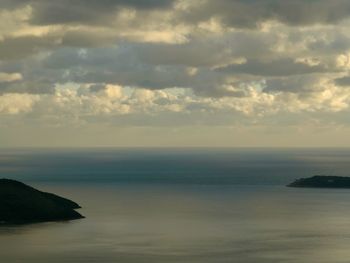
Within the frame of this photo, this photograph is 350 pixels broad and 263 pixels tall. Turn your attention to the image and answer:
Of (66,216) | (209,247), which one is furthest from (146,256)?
(66,216)

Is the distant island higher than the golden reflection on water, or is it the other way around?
the distant island

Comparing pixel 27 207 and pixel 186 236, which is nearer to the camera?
pixel 186 236

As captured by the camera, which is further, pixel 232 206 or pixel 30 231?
pixel 232 206

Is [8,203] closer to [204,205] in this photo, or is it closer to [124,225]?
[124,225]

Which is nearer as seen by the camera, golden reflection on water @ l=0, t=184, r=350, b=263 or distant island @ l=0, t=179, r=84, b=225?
golden reflection on water @ l=0, t=184, r=350, b=263

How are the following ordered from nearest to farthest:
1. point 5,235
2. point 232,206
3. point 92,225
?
1. point 5,235
2. point 92,225
3. point 232,206

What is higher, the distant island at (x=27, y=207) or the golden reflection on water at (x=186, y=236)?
the distant island at (x=27, y=207)

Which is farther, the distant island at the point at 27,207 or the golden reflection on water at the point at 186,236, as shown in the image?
the distant island at the point at 27,207

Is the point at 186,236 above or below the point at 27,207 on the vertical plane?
below
